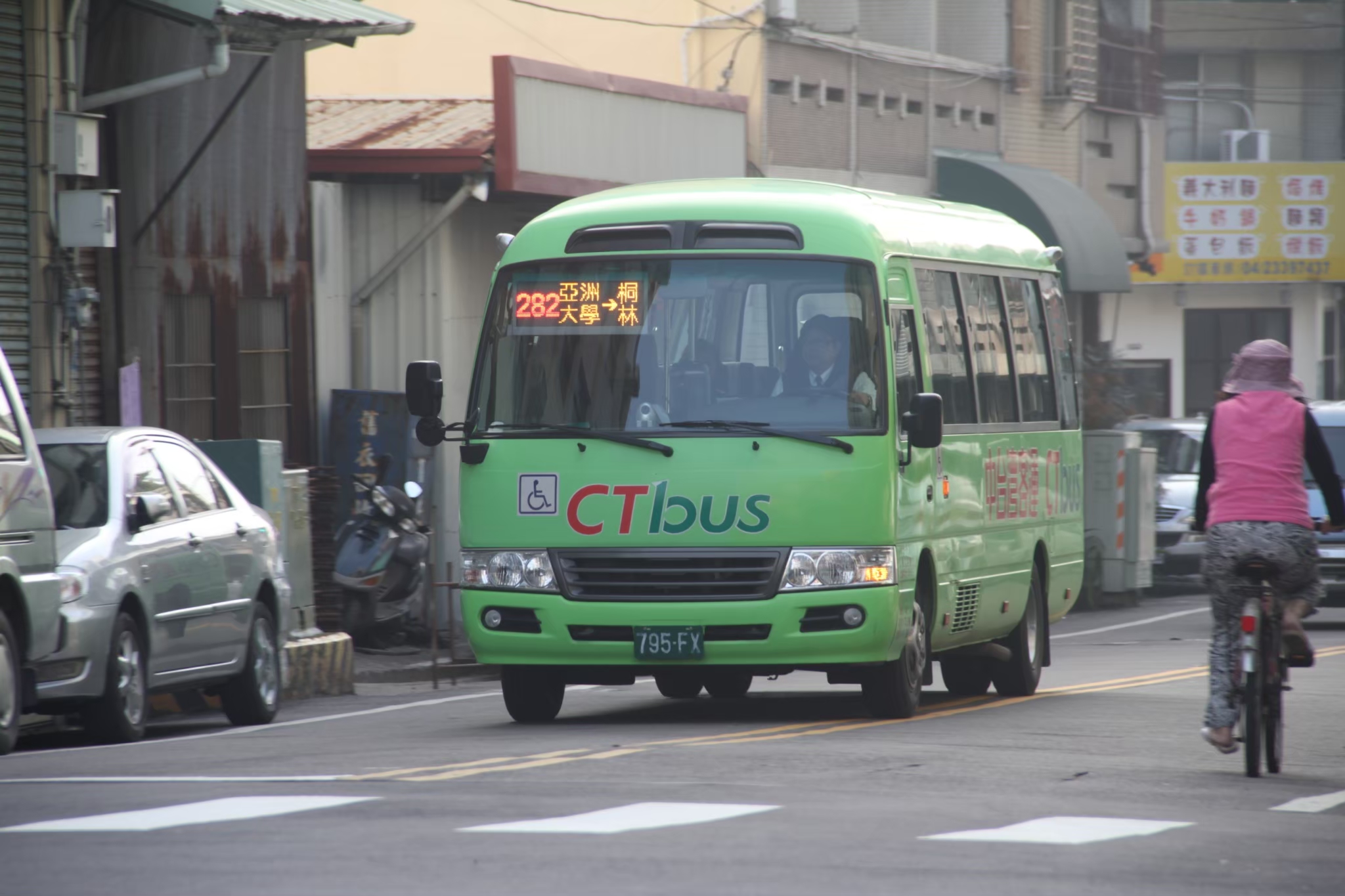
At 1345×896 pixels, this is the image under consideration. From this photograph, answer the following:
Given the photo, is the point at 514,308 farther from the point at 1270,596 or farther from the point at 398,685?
the point at 398,685

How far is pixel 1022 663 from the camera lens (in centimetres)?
1564

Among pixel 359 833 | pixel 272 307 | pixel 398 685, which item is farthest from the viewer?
pixel 272 307

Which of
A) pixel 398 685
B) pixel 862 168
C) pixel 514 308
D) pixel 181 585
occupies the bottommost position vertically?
pixel 398 685

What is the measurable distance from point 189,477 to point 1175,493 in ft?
59.8

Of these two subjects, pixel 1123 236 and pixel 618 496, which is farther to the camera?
pixel 1123 236

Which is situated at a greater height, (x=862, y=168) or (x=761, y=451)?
→ (x=862, y=168)

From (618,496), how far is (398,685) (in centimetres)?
720

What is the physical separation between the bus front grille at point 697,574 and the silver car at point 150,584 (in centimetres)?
233

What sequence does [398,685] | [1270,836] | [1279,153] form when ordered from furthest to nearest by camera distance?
[1279,153] < [398,685] < [1270,836]

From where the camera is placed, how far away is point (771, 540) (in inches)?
487

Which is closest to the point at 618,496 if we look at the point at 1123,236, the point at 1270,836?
the point at 1270,836

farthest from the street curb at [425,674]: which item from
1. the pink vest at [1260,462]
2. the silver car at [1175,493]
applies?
the silver car at [1175,493]

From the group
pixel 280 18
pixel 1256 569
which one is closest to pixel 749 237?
pixel 1256 569

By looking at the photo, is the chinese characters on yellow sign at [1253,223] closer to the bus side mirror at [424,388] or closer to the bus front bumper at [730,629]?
the bus side mirror at [424,388]
